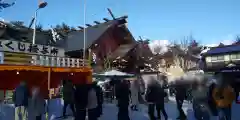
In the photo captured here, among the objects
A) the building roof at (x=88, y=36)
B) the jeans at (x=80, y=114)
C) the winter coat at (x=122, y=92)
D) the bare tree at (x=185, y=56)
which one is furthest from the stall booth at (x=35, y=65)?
the bare tree at (x=185, y=56)

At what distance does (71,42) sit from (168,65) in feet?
71.2

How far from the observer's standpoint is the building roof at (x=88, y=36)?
22.7 m

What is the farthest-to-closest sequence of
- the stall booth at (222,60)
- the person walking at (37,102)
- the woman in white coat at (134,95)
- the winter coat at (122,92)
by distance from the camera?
the stall booth at (222,60) → the woman in white coat at (134,95) → the winter coat at (122,92) → the person walking at (37,102)

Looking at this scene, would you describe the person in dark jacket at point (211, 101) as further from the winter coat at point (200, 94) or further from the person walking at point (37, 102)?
the person walking at point (37, 102)

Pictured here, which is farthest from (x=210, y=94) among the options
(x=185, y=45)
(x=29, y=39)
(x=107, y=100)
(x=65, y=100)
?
(x=185, y=45)

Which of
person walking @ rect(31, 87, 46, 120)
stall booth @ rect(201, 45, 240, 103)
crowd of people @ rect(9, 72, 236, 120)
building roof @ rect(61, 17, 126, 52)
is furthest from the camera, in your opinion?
building roof @ rect(61, 17, 126, 52)

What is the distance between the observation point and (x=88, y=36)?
951 inches

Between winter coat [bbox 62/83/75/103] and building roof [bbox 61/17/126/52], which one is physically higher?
building roof [bbox 61/17/126/52]

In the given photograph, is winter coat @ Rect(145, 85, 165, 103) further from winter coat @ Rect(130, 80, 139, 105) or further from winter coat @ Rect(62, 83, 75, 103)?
winter coat @ Rect(130, 80, 139, 105)

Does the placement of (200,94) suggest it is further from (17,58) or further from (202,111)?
(17,58)

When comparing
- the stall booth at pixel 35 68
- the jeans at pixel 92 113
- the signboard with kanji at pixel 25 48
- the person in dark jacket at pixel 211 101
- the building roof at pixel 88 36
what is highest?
the building roof at pixel 88 36

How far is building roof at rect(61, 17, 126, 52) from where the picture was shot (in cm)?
2265

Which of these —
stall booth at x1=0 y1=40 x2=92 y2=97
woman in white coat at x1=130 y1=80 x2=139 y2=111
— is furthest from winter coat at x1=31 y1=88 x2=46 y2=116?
woman in white coat at x1=130 y1=80 x2=139 y2=111

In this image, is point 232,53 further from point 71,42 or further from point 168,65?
point 168,65
